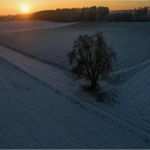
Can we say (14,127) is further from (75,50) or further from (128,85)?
(128,85)

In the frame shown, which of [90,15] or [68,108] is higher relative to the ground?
[90,15]

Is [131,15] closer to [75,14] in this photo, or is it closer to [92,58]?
[75,14]

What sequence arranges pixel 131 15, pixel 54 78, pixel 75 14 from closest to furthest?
1. pixel 54 78
2. pixel 131 15
3. pixel 75 14

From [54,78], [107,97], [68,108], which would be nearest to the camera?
[68,108]

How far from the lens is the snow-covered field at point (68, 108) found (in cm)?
1007

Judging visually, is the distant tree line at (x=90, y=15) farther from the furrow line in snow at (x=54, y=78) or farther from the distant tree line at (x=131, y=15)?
the furrow line in snow at (x=54, y=78)

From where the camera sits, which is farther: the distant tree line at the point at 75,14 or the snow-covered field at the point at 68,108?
the distant tree line at the point at 75,14

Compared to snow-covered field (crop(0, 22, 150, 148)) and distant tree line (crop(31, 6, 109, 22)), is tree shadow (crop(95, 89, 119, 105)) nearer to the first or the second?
snow-covered field (crop(0, 22, 150, 148))

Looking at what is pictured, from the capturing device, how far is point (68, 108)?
13.0 meters

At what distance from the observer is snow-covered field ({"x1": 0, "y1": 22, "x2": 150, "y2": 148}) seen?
33.0 ft

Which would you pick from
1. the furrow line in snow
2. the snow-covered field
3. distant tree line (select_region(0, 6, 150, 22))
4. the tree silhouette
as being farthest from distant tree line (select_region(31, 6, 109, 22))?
the tree silhouette

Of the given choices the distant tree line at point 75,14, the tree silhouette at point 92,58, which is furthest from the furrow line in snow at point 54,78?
the distant tree line at point 75,14

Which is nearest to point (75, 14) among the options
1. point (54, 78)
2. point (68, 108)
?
point (54, 78)

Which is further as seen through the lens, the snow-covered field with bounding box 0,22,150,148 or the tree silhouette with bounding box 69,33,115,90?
the tree silhouette with bounding box 69,33,115,90
